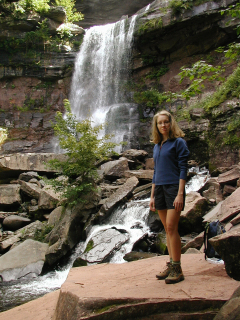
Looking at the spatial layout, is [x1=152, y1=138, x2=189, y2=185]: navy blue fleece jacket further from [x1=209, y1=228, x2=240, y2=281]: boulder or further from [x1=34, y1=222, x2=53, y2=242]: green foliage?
[x1=34, y1=222, x2=53, y2=242]: green foliage

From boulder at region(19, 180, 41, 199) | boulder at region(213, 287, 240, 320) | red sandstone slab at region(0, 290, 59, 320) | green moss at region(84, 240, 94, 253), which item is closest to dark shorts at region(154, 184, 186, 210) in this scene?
boulder at region(213, 287, 240, 320)

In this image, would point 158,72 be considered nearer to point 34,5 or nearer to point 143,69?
point 143,69

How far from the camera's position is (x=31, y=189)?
10852mm

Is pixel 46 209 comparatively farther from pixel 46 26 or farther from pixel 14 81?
pixel 46 26

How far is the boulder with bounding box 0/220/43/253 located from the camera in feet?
27.6

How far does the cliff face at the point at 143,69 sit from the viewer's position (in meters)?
15.8

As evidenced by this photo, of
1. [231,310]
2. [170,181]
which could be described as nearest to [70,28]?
[170,181]

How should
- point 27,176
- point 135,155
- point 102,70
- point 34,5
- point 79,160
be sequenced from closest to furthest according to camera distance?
point 79,160
point 27,176
point 135,155
point 34,5
point 102,70

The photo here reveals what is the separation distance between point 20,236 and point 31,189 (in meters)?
2.48

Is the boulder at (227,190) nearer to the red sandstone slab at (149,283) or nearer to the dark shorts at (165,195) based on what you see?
the red sandstone slab at (149,283)

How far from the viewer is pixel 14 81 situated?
20156 mm

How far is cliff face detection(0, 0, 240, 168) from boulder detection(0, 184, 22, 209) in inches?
282

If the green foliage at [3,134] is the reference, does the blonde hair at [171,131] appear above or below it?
below

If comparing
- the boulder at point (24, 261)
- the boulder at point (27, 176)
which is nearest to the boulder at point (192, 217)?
the boulder at point (24, 261)
